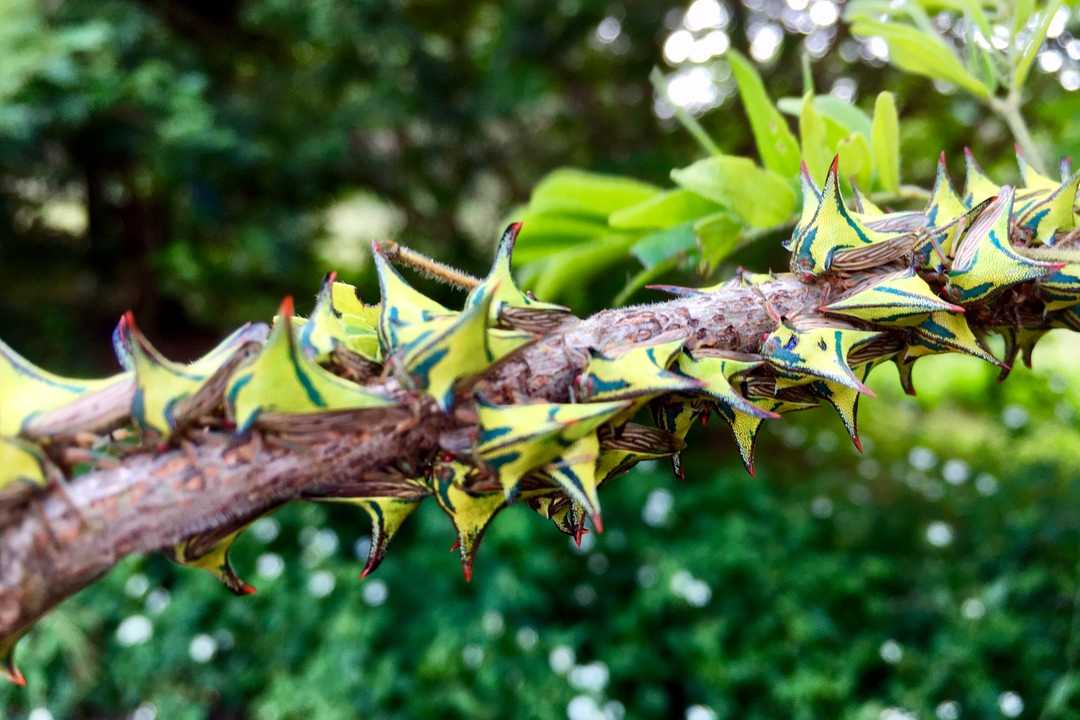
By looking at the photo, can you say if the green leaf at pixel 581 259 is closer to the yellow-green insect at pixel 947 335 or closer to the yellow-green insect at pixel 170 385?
the yellow-green insect at pixel 947 335

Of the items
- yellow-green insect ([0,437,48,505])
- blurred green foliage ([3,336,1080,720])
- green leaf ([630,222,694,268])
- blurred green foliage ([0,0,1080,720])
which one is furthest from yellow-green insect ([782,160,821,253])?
blurred green foliage ([3,336,1080,720])

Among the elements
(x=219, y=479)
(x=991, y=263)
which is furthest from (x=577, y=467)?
(x=991, y=263)

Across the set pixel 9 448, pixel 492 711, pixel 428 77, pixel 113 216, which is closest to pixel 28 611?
pixel 9 448

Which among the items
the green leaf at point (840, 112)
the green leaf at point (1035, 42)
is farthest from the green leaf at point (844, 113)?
the green leaf at point (1035, 42)

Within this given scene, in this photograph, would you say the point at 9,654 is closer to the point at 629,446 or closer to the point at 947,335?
the point at 629,446

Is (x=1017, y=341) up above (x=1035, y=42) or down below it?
below

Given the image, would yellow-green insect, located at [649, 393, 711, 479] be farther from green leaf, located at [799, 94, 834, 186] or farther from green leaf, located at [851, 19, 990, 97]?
green leaf, located at [851, 19, 990, 97]
